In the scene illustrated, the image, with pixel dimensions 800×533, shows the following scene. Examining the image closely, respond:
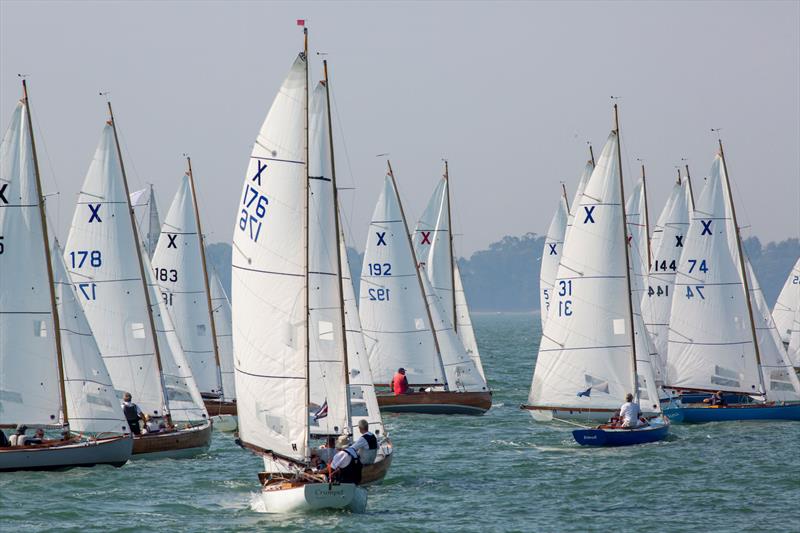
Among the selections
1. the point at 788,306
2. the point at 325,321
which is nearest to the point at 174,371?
the point at 325,321

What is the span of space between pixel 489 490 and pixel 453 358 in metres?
13.6

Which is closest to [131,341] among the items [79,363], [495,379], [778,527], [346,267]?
[79,363]

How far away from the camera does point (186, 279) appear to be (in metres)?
38.5

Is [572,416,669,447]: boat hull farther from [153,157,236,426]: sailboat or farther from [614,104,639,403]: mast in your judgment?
[153,157,236,426]: sailboat

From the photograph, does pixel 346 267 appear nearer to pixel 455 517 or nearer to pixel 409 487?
pixel 409 487

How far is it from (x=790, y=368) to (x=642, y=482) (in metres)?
12.0

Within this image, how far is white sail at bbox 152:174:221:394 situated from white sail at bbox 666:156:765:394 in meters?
12.8

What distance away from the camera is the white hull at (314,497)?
21.3m

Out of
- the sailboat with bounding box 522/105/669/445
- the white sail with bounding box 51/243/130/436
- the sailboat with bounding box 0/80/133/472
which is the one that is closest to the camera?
the sailboat with bounding box 0/80/133/472

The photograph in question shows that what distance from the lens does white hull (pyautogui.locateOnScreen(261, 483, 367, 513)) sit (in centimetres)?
2131

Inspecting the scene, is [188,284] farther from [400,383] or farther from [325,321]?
[325,321]

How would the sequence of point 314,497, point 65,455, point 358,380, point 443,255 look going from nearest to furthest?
1. point 314,497
2. point 358,380
3. point 65,455
4. point 443,255

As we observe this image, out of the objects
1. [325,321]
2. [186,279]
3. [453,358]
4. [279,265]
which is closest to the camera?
[279,265]

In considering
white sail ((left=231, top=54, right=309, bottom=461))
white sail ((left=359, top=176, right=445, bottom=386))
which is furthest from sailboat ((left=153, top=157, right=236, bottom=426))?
white sail ((left=231, top=54, right=309, bottom=461))
